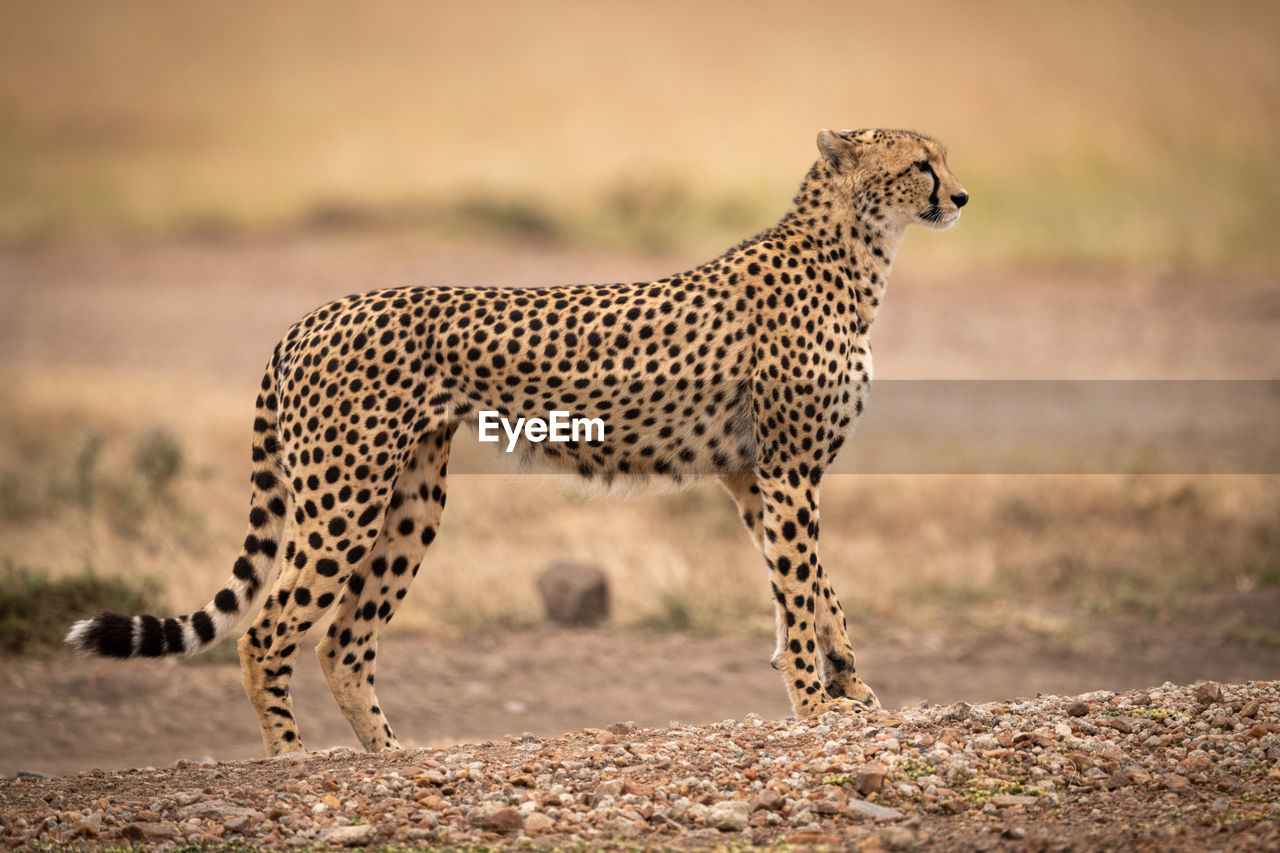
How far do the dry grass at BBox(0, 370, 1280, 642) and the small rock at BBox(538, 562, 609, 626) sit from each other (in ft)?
0.60

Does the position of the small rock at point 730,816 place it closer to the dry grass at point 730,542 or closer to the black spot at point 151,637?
the black spot at point 151,637

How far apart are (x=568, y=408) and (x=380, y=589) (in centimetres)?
94

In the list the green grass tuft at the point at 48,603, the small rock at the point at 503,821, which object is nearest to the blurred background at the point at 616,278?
the green grass tuft at the point at 48,603

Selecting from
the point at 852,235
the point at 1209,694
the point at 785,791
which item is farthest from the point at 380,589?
the point at 1209,694

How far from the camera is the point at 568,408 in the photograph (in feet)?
17.0

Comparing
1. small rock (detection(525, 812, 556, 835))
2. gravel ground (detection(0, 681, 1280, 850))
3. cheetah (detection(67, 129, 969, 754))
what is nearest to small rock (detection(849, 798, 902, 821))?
gravel ground (detection(0, 681, 1280, 850))

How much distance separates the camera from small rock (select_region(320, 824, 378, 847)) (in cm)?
383

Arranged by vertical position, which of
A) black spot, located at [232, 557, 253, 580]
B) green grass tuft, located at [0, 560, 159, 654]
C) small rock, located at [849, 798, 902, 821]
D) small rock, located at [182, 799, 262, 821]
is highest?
black spot, located at [232, 557, 253, 580]

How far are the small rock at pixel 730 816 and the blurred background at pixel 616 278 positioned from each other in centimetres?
308

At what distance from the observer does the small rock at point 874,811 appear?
3.87m

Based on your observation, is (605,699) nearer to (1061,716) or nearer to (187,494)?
(1061,716)

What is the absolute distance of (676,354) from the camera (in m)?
5.25

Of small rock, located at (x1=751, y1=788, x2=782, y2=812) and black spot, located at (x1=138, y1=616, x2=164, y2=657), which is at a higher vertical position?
black spot, located at (x1=138, y1=616, x2=164, y2=657)

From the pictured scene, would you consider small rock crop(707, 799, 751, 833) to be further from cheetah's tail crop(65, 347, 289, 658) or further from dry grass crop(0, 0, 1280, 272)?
dry grass crop(0, 0, 1280, 272)
